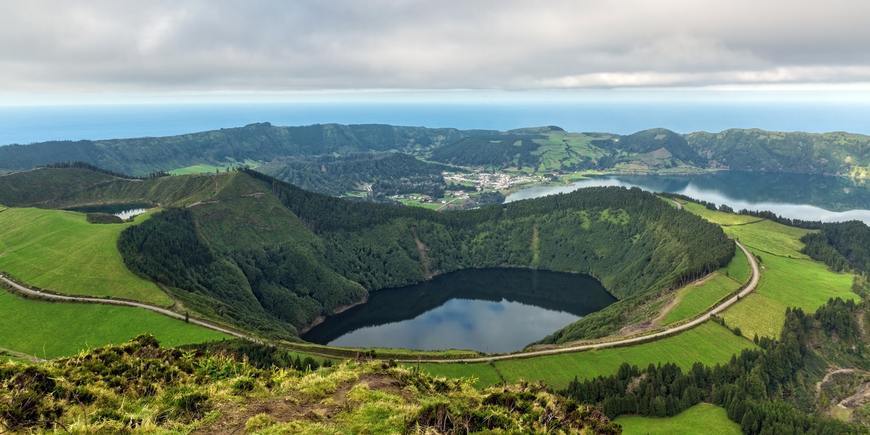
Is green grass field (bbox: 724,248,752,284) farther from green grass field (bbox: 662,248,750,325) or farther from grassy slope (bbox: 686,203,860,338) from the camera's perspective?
grassy slope (bbox: 686,203,860,338)

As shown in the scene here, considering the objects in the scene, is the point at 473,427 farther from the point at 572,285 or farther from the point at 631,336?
the point at 572,285

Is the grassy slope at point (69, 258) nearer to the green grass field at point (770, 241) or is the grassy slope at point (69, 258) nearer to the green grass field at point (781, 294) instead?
the green grass field at point (781, 294)

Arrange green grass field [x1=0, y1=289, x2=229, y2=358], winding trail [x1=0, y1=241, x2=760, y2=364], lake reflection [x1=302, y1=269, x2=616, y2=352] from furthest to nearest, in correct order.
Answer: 1. lake reflection [x1=302, y1=269, x2=616, y2=352]
2. winding trail [x1=0, y1=241, x2=760, y2=364]
3. green grass field [x1=0, y1=289, x2=229, y2=358]

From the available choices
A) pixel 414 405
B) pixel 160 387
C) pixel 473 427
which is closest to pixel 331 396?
pixel 414 405

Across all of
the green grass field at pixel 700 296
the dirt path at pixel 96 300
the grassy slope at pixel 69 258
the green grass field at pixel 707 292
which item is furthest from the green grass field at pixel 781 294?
the grassy slope at pixel 69 258

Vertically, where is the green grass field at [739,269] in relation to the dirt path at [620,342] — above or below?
above

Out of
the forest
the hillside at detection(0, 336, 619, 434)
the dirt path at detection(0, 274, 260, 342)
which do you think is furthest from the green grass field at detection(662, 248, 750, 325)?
the dirt path at detection(0, 274, 260, 342)
